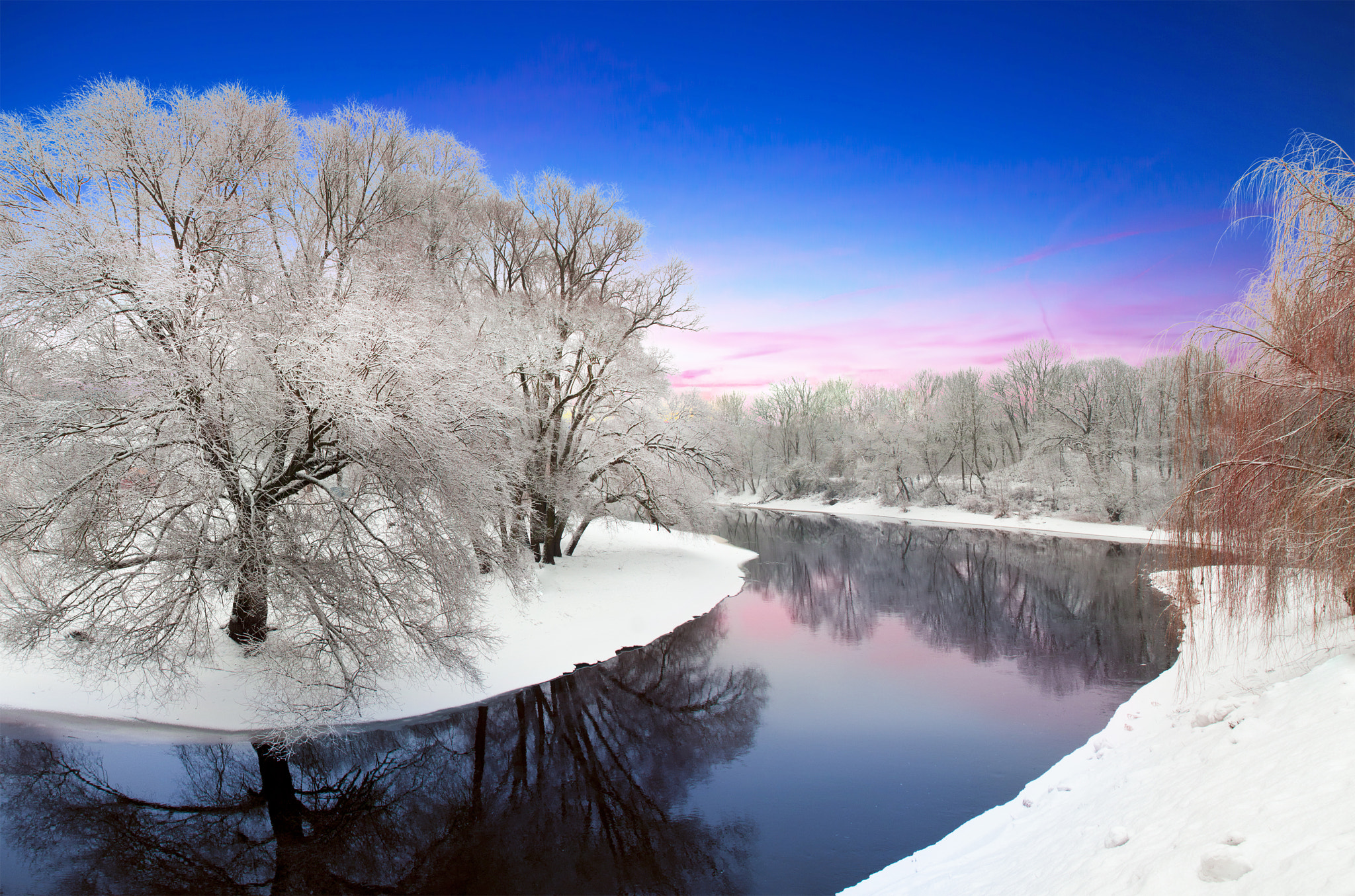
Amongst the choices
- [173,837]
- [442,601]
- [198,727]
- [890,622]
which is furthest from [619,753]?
[890,622]

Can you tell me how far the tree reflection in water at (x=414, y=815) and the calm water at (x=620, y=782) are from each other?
1.2 inches

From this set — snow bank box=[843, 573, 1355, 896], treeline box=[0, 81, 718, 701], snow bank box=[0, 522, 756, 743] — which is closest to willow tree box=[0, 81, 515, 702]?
treeline box=[0, 81, 718, 701]

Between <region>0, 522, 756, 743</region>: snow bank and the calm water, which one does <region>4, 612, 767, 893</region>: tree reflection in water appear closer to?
the calm water

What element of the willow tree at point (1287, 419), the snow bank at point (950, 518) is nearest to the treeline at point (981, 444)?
the snow bank at point (950, 518)

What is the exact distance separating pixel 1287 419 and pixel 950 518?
134 feet

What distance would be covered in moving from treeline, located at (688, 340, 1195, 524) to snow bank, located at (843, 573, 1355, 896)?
16.5 meters

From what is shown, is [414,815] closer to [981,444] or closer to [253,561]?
[253,561]

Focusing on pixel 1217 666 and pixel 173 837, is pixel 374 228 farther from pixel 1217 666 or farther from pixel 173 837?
pixel 1217 666

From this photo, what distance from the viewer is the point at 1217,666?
8.43 meters

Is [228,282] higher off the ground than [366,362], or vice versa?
[228,282]

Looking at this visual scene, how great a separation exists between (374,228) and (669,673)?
12.1m

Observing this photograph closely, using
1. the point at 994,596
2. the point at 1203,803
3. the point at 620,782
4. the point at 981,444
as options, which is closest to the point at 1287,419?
the point at 1203,803

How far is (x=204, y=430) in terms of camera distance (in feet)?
27.8

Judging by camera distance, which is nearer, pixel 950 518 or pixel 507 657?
pixel 507 657
